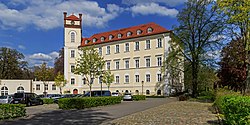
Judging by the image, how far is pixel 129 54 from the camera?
2517 inches

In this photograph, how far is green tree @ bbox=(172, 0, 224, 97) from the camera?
42125 millimetres

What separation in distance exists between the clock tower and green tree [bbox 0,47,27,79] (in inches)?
543

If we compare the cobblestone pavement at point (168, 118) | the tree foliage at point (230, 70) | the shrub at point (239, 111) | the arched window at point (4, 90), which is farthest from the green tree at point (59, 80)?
the shrub at point (239, 111)

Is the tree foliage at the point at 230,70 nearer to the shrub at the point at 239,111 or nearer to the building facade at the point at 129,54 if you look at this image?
the building facade at the point at 129,54

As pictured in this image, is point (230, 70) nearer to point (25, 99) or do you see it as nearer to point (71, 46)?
point (25, 99)

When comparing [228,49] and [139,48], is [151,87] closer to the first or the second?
[139,48]

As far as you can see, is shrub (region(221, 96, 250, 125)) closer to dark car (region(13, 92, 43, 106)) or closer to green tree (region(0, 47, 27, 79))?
dark car (region(13, 92, 43, 106))

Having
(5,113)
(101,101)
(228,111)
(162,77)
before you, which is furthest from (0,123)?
(162,77)

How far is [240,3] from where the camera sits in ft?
62.7

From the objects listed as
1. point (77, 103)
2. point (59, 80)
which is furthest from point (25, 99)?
point (59, 80)

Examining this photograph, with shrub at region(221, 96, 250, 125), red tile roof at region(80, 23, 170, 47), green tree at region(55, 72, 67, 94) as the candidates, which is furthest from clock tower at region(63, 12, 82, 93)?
shrub at region(221, 96, 250, 125)

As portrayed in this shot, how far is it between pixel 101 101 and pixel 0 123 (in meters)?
13.5

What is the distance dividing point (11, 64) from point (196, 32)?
49935 millimetres

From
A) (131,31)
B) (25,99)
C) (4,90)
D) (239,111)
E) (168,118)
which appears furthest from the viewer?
(131,31)
